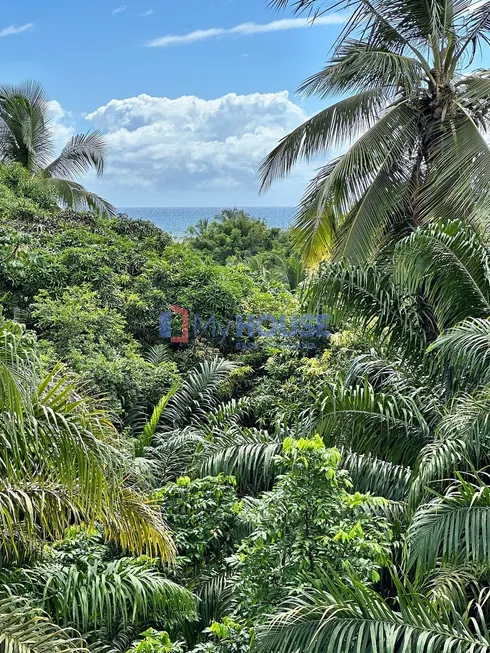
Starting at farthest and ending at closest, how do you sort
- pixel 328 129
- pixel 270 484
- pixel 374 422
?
pixel 328 129 → pixel 270 484 → pixel 374 422

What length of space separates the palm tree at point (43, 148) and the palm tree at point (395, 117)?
37.3 ft

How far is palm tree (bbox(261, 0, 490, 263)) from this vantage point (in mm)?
7152

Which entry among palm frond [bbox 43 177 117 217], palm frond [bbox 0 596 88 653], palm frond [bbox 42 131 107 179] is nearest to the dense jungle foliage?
palm frond [bbox 0 596 88 653]

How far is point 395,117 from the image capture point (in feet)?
25.1

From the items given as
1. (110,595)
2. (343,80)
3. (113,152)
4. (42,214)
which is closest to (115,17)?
(113,152)

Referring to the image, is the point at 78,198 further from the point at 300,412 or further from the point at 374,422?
the point at 374,422

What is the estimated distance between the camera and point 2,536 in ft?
12.8

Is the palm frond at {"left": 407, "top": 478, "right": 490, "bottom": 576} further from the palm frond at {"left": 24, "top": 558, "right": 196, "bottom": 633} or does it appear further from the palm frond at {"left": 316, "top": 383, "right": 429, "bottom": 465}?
the palm frond at {"left": 24, "top": 558, "right": 196, "bottom": 633}

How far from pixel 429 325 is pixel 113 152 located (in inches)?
645

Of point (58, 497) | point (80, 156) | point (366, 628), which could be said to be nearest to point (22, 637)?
point (58, 497)

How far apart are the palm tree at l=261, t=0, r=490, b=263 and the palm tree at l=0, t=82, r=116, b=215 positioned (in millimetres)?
11384

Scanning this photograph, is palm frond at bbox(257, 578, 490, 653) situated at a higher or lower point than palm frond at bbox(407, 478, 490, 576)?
lower

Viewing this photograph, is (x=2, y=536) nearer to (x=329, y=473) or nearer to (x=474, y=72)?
(x=329, y=473)

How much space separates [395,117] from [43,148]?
14.5 meters
